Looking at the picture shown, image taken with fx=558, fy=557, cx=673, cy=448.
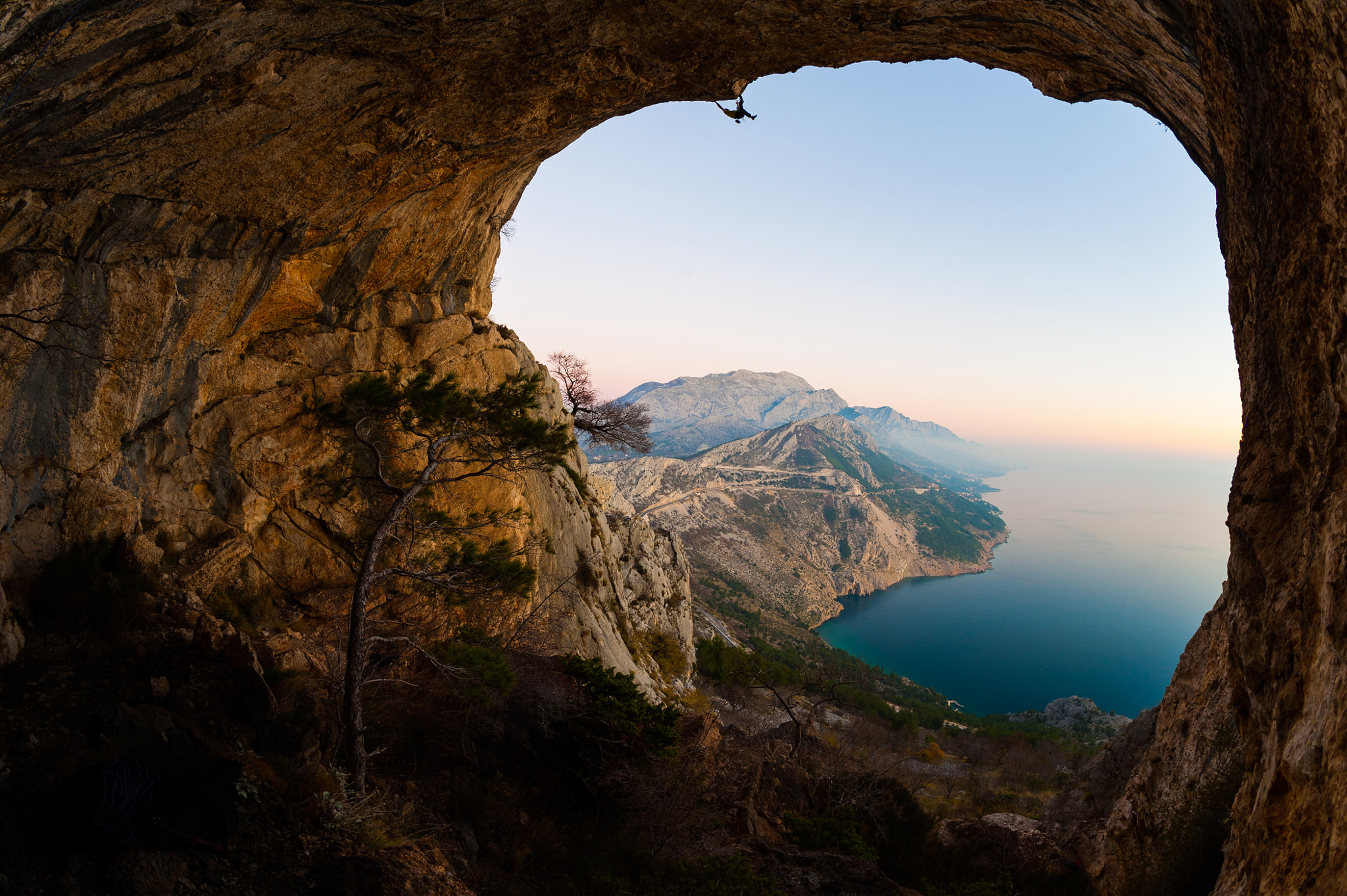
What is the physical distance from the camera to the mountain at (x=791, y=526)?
98.7 metres

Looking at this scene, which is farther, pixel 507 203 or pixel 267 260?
pixel 507 203

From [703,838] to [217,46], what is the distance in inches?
558

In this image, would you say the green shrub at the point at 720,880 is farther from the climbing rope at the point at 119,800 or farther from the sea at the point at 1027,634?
the sea at the point at 1027,634

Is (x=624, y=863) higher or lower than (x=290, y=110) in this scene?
lower

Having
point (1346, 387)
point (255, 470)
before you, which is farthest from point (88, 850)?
point (1346, 387)

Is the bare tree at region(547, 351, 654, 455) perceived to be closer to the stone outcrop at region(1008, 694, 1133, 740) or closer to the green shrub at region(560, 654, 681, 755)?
the green shrub at region(560, 654, 681, 755)

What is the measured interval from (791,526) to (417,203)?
11353cm

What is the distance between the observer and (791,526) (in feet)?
392

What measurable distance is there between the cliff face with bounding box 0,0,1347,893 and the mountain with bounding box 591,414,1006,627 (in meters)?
61.8

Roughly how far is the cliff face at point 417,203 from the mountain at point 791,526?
61.8 metres

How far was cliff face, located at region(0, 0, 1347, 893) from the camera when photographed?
379 cm

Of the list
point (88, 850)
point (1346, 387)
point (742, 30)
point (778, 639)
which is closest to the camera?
point (1346, 387)

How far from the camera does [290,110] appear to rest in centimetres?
834

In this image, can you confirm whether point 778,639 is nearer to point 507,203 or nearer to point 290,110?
point 507,203
